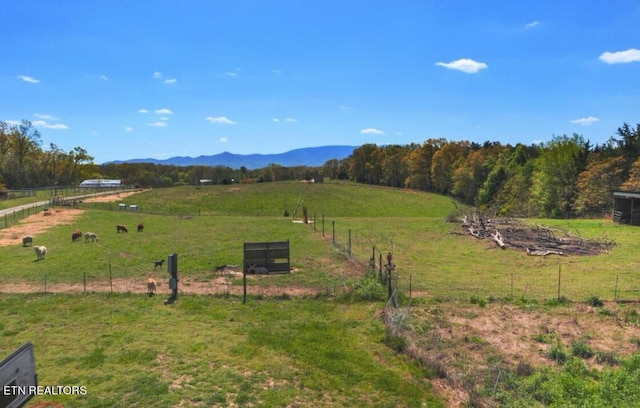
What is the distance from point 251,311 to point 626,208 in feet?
135

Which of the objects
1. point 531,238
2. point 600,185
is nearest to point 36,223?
point 531,238

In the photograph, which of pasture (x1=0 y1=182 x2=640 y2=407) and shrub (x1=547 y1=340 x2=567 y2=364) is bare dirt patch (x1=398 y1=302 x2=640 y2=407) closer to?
shrub (x1=547 y1=340 x2=567 y2=364)

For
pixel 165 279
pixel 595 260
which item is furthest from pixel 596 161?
pixel 165 279

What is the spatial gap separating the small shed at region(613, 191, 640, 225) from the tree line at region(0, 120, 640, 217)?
23.8 ft

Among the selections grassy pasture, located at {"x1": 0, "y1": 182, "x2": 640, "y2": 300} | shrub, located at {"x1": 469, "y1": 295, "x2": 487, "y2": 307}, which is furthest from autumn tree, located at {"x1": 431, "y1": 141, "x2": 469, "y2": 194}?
shrub, located at {"x1": 469, "y1": 295, "x2": 487, "y2": 307}

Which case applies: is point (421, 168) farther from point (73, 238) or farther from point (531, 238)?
point (73, 238)

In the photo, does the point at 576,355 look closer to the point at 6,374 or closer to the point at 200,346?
the point at 200,346

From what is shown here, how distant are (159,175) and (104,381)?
124 metres

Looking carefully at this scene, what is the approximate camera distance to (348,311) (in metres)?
15.5

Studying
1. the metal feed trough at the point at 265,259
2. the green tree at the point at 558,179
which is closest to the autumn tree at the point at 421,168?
the green tree at the point at 558,179

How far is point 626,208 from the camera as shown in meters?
39.6

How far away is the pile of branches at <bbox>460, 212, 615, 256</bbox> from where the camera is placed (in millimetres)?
27725

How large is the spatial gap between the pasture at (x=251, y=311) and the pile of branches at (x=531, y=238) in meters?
1.22

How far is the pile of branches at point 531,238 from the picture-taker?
27.7 m
